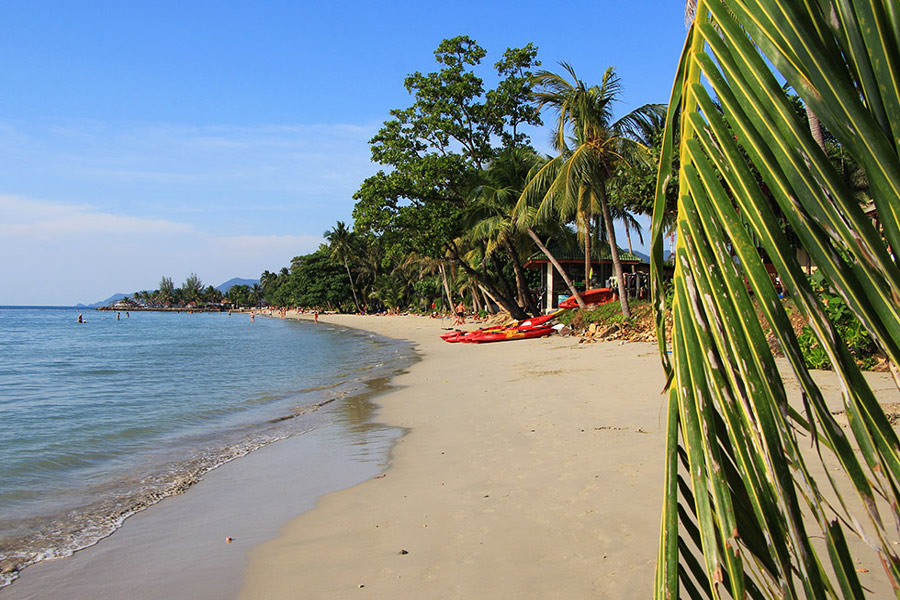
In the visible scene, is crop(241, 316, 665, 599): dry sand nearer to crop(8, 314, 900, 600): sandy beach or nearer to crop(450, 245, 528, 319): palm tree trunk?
crop(8, 314, 900, 600): sandy beach

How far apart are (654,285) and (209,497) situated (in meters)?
6.05

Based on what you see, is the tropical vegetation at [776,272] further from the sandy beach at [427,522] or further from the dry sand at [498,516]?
the dry sand at [498,516]

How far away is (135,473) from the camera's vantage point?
23.7 ft

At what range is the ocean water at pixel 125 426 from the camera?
572 centimetres

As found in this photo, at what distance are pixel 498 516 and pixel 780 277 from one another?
4.18m

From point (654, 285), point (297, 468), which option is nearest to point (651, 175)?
point (297, 468)

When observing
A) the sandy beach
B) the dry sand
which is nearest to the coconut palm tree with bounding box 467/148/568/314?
the dry sand

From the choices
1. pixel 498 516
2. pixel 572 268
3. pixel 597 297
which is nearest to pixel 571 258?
pixel 572 268

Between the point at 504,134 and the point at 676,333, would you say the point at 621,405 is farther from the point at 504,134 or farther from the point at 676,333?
the point at 504,134

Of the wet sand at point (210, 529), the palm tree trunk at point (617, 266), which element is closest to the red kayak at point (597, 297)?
the palm tree trunk at point (617, 266)

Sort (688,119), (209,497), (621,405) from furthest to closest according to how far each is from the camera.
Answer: (621,405) → (209,497) → (688,119)

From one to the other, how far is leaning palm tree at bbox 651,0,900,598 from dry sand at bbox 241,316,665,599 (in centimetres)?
291

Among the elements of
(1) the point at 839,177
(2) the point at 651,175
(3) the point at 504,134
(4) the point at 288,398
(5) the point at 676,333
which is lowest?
(4) the point at 288,398

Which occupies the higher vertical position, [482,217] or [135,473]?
[482,217]
